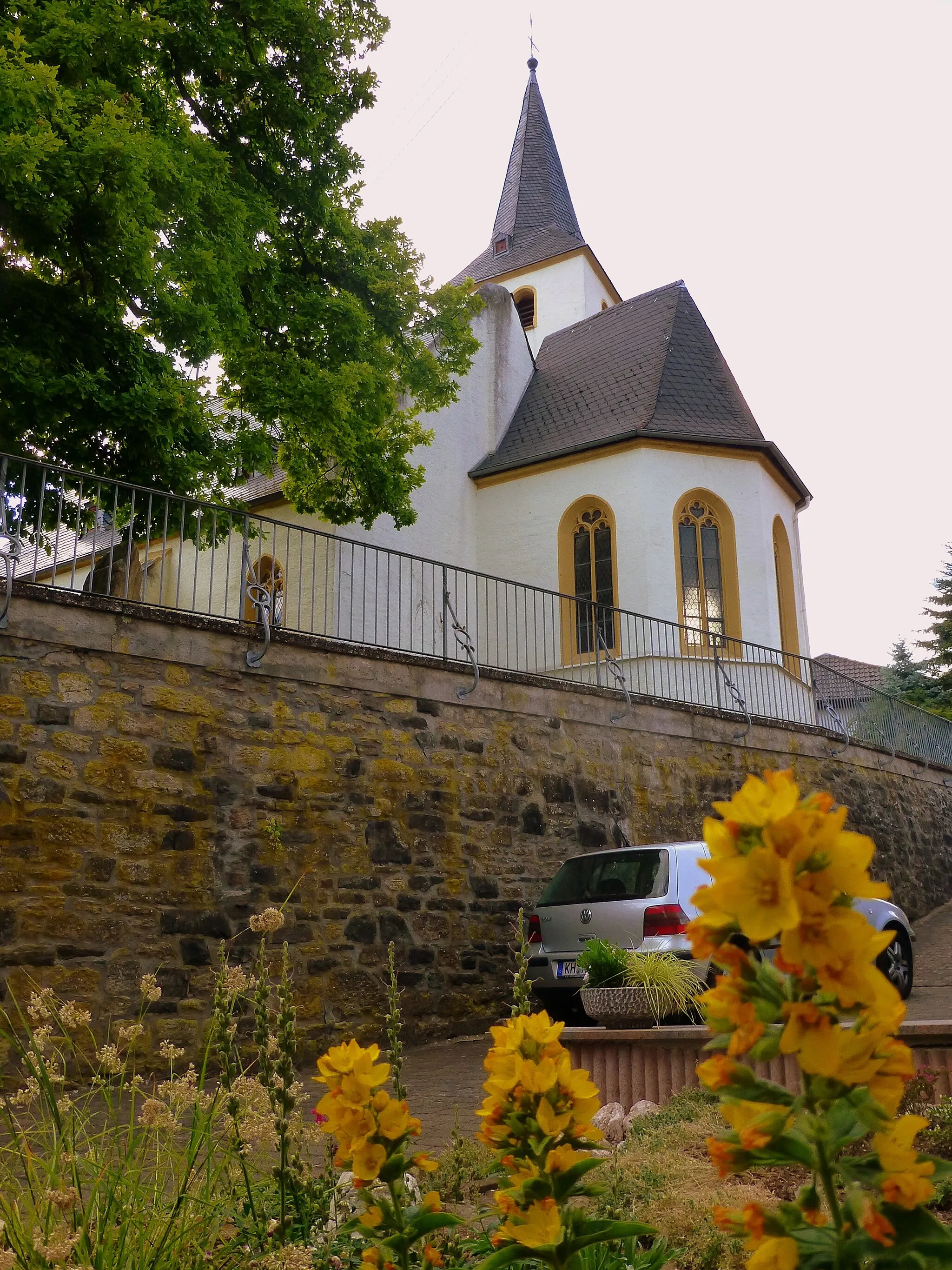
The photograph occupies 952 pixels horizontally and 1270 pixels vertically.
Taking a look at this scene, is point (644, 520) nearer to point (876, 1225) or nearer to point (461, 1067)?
point (461, 1067)

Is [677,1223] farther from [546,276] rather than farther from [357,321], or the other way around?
[546,276]

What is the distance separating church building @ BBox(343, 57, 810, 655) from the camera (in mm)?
19844

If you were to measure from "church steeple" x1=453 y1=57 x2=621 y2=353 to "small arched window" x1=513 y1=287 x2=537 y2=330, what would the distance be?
0.03 meters

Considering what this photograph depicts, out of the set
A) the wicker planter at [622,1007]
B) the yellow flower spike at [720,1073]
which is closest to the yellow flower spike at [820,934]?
the yellow flower spike at [720,1073]

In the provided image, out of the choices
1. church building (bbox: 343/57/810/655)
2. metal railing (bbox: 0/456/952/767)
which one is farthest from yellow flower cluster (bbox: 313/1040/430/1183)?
church building (bbox: 343/57/810/655)

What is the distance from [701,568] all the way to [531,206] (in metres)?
20.4

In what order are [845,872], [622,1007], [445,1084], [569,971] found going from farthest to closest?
[569,971] → [445,1084] → [622,1007] → [845,872]

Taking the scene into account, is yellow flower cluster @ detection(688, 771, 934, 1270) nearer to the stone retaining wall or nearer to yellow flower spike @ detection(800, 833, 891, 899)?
yellow flower spike @ detection(800, 833, 891, 899)

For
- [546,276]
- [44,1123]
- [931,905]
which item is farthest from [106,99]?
[546,276]

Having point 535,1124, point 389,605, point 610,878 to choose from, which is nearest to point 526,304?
point 389,605

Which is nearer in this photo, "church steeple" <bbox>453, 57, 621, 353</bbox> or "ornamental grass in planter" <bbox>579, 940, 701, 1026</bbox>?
"ornamental grass in planter" <bbox>579, 940, 701, 1026</bbox>

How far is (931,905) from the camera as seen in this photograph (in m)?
19.1

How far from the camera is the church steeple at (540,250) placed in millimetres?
31969

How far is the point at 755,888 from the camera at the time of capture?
1.15m
